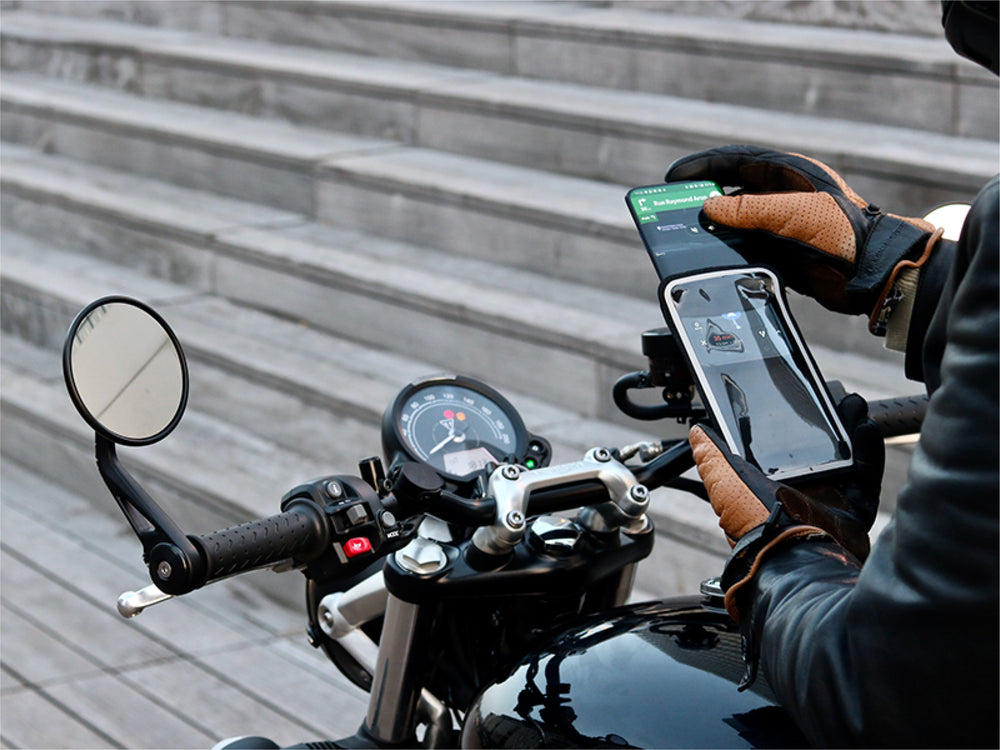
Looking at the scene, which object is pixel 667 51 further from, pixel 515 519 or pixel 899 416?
pixel 515 519

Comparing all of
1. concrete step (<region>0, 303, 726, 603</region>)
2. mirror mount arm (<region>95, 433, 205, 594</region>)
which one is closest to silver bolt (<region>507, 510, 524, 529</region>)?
mirror mount arm (<region>95, 433, 205, 594</region>)

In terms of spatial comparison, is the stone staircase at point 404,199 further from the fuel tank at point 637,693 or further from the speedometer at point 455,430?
the fuel tank at point 637,693

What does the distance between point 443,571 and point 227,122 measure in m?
3.53

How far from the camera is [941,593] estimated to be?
74 centimetres

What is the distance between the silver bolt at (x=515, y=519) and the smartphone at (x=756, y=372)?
187 mm

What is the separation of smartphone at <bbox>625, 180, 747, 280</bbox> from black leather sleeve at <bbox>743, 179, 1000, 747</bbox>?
17.2 inches

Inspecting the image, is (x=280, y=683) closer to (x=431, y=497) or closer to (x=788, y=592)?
(x=431, y=497)

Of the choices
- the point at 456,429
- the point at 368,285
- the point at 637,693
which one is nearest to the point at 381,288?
the point at 368,285

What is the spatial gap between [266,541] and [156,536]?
9cm

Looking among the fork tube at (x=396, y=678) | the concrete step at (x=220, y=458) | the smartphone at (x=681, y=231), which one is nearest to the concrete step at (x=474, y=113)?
the concrete step at (x=220, y=458)

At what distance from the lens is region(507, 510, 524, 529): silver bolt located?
1164 millimetres

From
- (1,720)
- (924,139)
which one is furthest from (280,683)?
(924,139)

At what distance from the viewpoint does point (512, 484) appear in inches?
46.7

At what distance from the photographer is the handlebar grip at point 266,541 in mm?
1134
